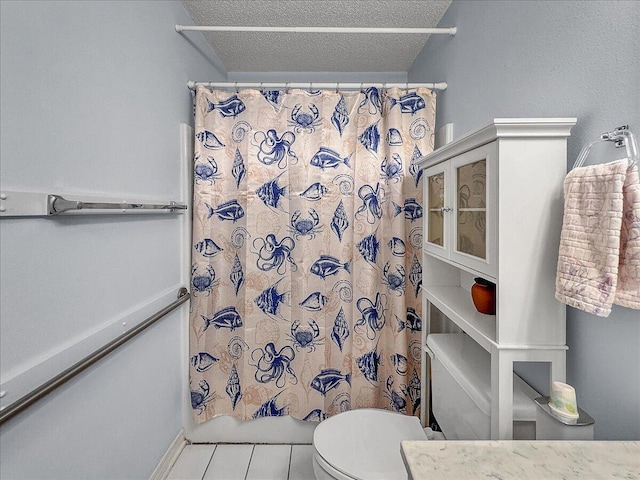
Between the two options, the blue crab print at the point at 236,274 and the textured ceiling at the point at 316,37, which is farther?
the blue crab print at the point at 236,274

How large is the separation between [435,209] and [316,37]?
134 centimetres

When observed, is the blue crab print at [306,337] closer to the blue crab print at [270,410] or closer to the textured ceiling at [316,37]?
the blue crab print at [270,410]

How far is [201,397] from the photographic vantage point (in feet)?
6.53

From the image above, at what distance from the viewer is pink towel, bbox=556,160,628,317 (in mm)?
752

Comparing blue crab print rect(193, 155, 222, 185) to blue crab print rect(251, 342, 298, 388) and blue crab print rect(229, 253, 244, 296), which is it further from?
blue crab print rect(251, 342, 298, 388)

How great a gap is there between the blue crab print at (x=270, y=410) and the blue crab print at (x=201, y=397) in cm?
27

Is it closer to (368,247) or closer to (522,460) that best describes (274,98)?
(368,247)

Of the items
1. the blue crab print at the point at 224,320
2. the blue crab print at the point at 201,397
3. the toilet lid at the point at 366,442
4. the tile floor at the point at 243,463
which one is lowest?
the tile floor at the point at 243,463

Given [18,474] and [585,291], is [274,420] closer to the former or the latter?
[18,474]

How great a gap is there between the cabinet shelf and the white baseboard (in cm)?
149

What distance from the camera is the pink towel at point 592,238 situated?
2.47 ft

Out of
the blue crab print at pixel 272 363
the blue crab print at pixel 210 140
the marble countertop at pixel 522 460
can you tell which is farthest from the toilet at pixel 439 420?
the blue crab print at pixel 210 140

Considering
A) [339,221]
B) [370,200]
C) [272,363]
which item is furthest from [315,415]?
[370,200]

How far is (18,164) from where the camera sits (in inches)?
34.3
